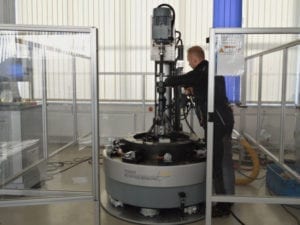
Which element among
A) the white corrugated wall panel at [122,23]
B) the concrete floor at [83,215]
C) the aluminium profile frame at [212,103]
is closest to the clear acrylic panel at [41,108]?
the concrete floor at [83,215]

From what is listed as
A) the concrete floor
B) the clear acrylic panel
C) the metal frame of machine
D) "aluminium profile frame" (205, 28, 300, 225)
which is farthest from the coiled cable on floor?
the clear acrylic panel

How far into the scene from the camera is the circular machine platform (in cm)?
263

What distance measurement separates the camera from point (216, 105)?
7.66 feet

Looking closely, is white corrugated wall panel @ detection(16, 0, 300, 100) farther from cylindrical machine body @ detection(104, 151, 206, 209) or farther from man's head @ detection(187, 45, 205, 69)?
cylindrical machine body @ detection(104, 151, 206, 209)

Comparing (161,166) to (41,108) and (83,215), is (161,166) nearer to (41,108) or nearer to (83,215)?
(83,215)

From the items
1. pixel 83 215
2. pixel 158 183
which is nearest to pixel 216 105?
pixel 158 183

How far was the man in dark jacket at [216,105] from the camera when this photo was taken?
2.35m

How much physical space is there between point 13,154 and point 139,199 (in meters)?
1.13

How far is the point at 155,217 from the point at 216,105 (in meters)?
1.05

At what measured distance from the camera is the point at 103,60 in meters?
5.17

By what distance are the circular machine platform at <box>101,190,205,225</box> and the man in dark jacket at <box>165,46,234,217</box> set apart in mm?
187

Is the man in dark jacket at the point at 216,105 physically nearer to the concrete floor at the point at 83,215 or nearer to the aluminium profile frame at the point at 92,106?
the concrete floor at the point at 83,215

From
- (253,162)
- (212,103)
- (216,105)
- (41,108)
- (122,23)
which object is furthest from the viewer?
(122,23)

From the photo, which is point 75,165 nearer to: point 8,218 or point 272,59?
point 8,218
